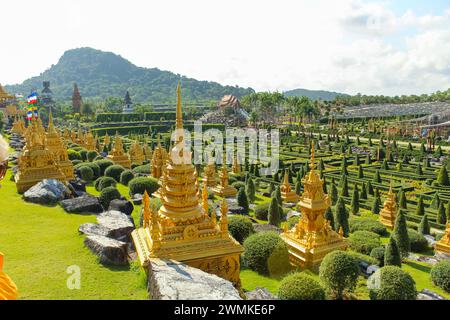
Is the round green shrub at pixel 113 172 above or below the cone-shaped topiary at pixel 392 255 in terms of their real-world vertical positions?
above

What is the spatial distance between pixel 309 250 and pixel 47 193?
47.2ft

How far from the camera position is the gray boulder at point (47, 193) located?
19047 millimetres

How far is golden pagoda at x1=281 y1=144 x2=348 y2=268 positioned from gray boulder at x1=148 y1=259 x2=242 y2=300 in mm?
6412

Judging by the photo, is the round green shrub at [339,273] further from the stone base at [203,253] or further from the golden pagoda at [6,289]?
the golden pagoda at [6,289]

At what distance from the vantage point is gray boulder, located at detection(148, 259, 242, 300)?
8.07 m

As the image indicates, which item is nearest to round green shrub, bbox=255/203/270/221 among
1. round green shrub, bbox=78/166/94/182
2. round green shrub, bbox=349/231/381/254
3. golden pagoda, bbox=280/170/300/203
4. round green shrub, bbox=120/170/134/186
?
golden pagoda, bbox=280/170/300/203

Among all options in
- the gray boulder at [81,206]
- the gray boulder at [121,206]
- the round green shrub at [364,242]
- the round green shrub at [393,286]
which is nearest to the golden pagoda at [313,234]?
the round green shrub at [393,286]

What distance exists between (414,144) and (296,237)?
5788 cm

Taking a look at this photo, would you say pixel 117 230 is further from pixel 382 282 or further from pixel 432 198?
pixel 432 198

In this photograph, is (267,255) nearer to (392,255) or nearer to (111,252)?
(392,255)

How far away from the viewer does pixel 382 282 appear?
12547mm

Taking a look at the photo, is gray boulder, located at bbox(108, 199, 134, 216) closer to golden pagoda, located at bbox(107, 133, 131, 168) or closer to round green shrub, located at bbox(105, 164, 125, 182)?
round green shrub, located at bbox(105, 164, 125, 182)

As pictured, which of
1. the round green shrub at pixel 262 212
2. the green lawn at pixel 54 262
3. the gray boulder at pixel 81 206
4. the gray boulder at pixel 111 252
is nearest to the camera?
the green lawn at pixel 54 262

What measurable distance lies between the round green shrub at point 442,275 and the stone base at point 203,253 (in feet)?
31.6
